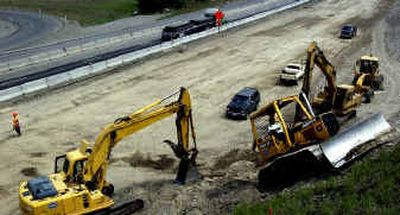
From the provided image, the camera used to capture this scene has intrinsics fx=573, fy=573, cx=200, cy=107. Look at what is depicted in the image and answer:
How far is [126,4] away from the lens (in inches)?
3777

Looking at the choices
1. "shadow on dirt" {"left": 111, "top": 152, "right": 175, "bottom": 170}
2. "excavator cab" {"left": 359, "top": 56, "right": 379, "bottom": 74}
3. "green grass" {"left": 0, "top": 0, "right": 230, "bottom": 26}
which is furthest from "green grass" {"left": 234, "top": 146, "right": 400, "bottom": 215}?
"green grass" {"left": 0, "top": 0, "right": 230, "bottom": 26}

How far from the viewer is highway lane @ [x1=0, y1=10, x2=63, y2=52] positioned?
220 feet

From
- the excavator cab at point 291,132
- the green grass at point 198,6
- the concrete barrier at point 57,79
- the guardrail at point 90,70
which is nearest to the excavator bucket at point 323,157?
the excavator cab at point 291,132

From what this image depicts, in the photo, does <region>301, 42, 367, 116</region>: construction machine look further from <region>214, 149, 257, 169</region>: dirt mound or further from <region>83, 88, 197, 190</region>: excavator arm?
<region>83, 88, 197, 190</region>: excavator arm

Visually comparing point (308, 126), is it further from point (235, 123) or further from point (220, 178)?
point (235, 123)

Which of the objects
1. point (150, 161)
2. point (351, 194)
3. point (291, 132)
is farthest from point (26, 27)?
point (351, 194)

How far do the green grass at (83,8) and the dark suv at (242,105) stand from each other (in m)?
46.0

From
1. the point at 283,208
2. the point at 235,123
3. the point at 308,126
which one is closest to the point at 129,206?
the point at 283,208

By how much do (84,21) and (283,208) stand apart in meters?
64.9

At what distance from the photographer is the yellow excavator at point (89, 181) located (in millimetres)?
21000

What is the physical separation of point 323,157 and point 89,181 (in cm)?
958

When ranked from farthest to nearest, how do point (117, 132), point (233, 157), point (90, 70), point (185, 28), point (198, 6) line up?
point (198, 6) → point (185, 28) → point (90, 70) → point (233, 157) → point (117, 132)

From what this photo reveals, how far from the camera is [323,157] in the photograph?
23781 mm

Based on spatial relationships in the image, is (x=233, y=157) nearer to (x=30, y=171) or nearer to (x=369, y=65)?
(x=30, y=171)
